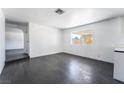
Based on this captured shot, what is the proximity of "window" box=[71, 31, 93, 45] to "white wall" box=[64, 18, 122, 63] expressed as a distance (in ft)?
0.90

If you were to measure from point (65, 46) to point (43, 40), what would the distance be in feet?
7.51

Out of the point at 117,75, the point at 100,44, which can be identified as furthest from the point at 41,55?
the point at 117,75

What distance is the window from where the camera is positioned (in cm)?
457

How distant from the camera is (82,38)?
5.05m

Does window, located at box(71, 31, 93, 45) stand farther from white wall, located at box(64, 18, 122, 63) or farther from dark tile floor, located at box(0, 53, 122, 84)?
dark tile floor, located at box(0, 53, 122, 84)

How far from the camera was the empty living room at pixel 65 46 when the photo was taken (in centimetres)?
210

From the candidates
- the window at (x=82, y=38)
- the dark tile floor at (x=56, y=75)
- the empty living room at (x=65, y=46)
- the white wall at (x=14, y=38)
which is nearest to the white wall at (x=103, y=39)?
the empty living room at (x=65, y=46)

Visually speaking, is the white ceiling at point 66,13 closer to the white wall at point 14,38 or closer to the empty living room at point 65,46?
the empty living room at point 65,46

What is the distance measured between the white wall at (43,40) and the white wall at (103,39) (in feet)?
7.52

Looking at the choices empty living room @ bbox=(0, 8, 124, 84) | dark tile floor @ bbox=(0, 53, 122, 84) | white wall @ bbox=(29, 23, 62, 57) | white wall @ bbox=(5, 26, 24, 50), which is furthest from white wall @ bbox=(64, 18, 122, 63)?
white wall @ bbox=(5, 26, 24, 50)

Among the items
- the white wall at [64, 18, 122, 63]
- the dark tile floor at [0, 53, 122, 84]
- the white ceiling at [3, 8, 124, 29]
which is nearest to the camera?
the dark tile floor at [0, 53, 122, 84]
